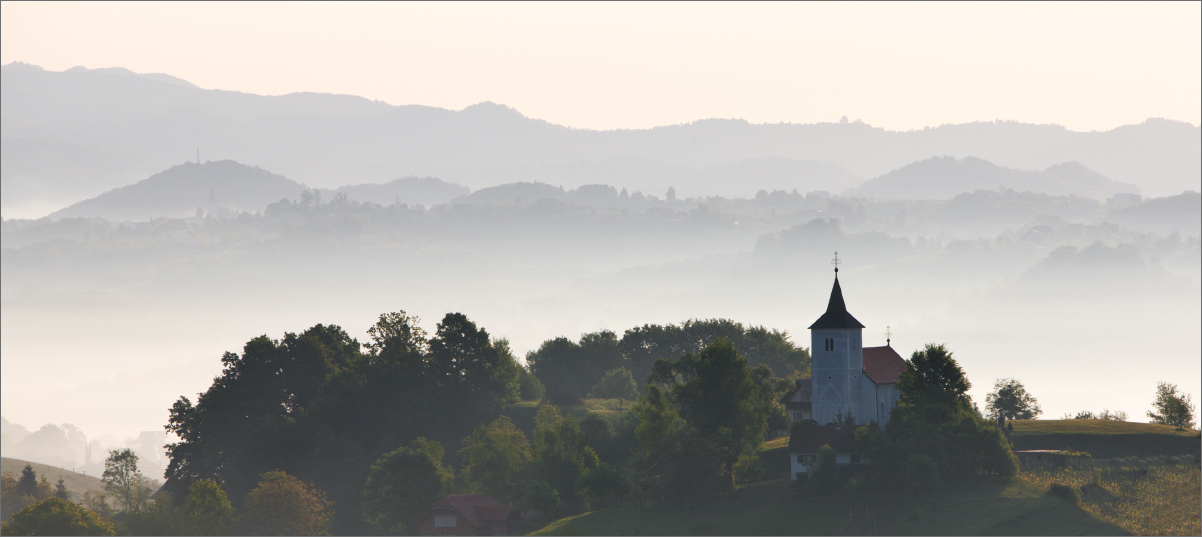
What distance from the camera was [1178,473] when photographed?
86.7m

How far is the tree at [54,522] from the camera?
86.9 metres

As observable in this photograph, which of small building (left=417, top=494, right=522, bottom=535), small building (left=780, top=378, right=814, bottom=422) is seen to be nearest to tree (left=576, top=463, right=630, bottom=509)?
small building (left=417, top=494, right=522, bottom=535)

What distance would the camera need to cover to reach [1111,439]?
9756 centimetres

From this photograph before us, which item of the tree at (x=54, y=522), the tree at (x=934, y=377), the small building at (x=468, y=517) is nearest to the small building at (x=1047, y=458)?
the tree at (x=934, y=377)

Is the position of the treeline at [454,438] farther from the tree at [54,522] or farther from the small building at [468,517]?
the small building at [468,517]

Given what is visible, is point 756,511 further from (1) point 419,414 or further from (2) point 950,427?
(1) point 419,414

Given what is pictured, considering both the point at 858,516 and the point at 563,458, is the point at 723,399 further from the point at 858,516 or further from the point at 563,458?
the point at 858,516

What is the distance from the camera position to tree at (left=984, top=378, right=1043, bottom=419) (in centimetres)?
12119

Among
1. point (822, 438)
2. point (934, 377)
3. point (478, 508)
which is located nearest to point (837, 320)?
point (934, 377)

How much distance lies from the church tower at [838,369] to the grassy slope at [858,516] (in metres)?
10.8

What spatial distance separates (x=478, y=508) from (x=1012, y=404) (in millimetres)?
64480

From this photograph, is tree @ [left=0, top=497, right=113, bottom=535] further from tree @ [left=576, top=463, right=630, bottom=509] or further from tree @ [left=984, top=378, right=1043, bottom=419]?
tree @ [left=984, top=378, right=1043, bottom=419]

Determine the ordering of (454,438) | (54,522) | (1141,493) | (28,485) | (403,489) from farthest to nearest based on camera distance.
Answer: (28,485) → (454,438) → (403,489) → (54,522) → (1141,493)

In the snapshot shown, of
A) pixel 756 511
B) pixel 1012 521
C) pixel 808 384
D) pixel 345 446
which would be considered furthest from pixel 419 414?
pixel 1012 521
